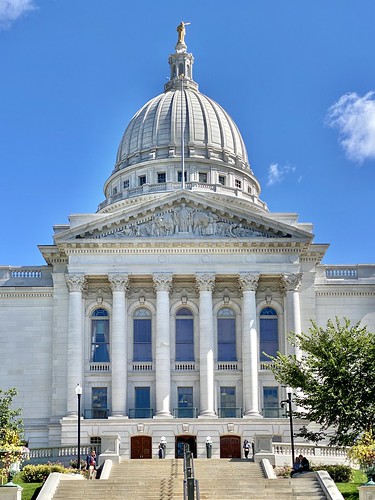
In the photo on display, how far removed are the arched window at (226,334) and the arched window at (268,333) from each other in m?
2.03

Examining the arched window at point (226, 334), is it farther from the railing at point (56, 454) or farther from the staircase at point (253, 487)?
the staircase at point (253, 487)

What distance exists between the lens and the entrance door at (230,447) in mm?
66000

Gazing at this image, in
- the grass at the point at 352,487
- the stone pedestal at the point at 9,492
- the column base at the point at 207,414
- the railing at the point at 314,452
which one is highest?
the column base at the point at 207,414

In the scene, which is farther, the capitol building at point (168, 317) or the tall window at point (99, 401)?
the tall window at point (99, 401)

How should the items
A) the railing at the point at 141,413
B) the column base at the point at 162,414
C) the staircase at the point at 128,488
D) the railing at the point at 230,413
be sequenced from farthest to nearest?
the railing at the point at 230,413 → the railing at the point at 141,413 → the column base at the point at 162,414 → the staircase at the point at 128,488

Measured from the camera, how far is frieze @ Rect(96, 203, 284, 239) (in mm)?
70625

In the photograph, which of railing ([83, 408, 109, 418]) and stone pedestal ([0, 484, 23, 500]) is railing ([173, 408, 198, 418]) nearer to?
railing ([83, 408, 109, 418])

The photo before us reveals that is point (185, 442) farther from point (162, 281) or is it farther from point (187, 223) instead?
point (187, 223)

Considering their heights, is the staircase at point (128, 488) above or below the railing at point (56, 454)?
below

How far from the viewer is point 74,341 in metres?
68.8

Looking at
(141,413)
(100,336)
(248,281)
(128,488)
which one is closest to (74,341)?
(100,336)

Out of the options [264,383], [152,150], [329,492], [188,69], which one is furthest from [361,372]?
[188,69]

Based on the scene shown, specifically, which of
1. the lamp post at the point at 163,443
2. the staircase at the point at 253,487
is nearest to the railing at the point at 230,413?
the lamp post at the point at 163,443

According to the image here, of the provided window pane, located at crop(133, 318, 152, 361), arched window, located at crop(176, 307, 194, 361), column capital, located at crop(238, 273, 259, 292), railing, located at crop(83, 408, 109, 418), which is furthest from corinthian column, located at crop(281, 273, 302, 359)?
railing, located at crop(83, 408, 109, 418)
